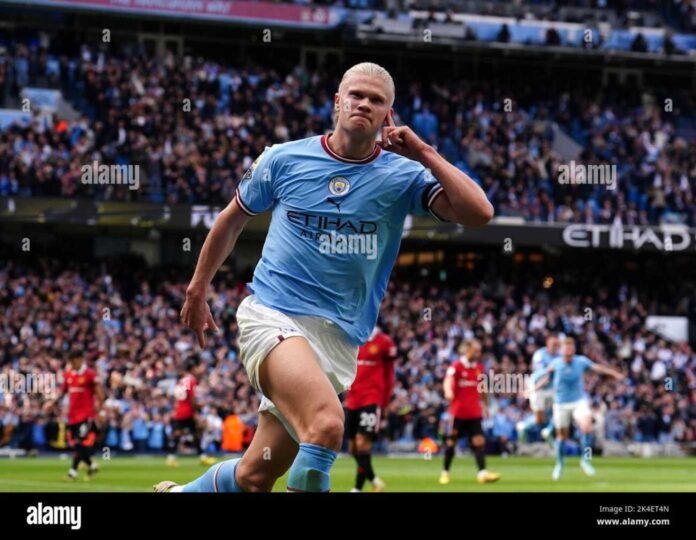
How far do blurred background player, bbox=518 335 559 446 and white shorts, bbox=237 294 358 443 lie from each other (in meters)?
Answer: 14.9

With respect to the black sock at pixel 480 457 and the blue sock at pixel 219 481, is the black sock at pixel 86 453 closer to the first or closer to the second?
the black sock at pixel 480 457

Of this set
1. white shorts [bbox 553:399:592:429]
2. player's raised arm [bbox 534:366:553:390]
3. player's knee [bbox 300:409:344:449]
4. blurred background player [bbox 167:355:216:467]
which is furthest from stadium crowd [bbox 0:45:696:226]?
player's knee [bbox 300:409:344:449]

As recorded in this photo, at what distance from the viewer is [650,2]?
43.5 meters

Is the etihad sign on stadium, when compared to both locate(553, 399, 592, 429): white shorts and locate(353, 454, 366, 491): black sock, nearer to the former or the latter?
locate(553, 399, 592, 429): white shorts

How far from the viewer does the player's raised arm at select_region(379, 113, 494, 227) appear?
21.6 ft

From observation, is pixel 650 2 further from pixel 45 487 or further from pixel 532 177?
pixel 45 487

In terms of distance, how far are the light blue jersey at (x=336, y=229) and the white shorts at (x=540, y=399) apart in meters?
15.6

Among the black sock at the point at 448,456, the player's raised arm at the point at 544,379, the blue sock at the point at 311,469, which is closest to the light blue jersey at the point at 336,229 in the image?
the blue sock at the point at 311,469

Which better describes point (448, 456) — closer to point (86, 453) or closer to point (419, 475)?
point (419, 475)

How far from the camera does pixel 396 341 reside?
106 feet

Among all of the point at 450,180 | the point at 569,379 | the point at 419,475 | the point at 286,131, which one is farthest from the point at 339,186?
the point at 286,131

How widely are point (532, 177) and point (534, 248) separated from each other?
3098mm

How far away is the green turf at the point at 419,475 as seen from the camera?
55.6 feet
